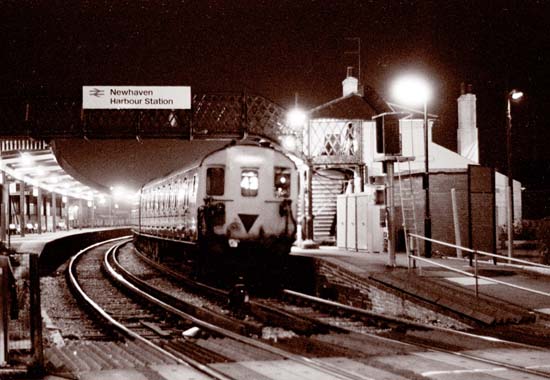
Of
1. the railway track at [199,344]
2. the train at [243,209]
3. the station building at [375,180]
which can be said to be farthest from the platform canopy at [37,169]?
the train at [243,209]

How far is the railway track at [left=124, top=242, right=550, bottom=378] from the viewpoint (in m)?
7.47

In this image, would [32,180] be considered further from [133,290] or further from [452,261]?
[452,261]

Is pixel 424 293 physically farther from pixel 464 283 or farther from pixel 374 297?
pixel 374 297

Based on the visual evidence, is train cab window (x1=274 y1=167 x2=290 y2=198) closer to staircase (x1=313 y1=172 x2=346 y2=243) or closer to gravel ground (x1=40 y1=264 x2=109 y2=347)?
gravel ground (x1=40 y1=264 x2=109 y2=347)

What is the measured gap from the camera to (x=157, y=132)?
80.4 feet

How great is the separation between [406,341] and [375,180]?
19.5m

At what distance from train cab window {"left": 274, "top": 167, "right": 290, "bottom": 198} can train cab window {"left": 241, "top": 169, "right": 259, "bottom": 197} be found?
507 millimetres

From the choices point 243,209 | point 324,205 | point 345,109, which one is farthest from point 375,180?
point 243,209

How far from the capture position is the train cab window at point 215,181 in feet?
53.4

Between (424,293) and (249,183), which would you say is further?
(249,183)

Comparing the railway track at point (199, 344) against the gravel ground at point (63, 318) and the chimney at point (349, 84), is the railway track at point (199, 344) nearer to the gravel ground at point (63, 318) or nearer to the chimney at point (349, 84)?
the gravel ground at point (63, 318)

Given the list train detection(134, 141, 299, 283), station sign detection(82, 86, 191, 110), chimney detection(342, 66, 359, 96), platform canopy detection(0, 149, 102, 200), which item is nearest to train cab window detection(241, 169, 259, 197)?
train detection(134, 141, 299, 283)

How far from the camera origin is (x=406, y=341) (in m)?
9.00

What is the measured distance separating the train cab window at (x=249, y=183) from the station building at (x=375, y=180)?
275 centimetres
